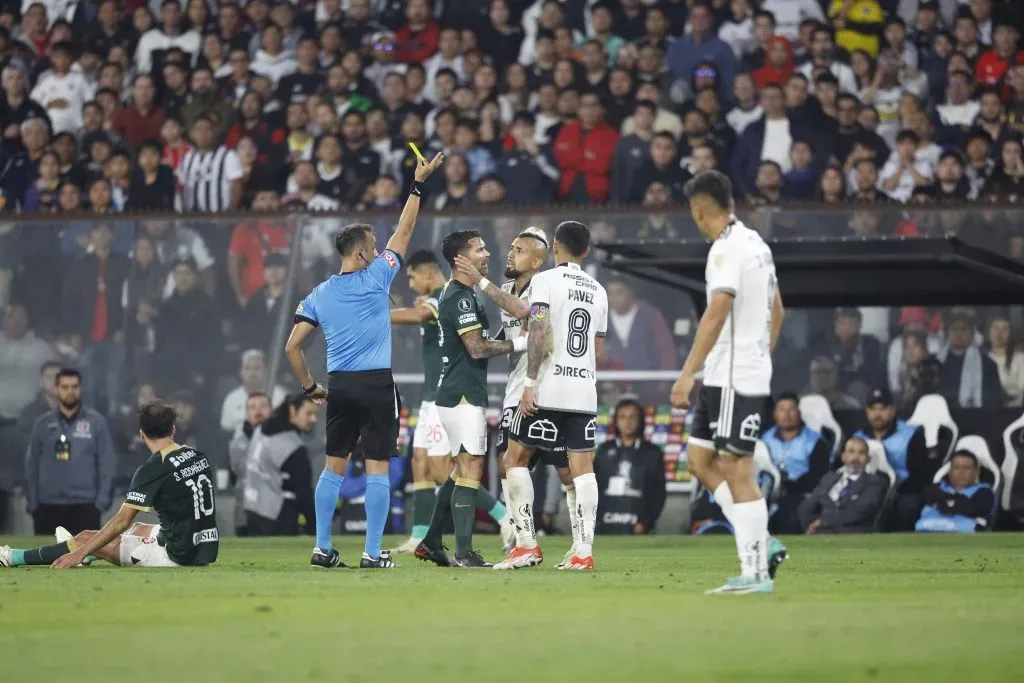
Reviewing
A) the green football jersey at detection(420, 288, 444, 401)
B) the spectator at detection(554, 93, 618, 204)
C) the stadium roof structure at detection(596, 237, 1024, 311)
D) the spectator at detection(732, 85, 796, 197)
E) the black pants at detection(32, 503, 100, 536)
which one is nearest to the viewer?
the green football jersey at detection(420, 288, 444, 401)

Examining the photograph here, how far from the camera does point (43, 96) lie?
2241 cm

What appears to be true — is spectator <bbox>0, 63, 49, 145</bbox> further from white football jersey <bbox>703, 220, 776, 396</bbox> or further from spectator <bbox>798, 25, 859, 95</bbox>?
white football jersey <bbox>703, 220, 776, 396</bbox>

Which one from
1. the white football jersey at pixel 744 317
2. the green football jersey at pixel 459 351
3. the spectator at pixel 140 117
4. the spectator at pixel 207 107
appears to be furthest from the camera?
the spectator at pixel 140 117

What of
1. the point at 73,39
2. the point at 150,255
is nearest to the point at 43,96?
the point at 73,39

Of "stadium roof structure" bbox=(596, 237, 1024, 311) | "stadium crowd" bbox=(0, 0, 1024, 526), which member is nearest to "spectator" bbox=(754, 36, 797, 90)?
"stadium crowd" bbox=(0, 0, 1024, 526)

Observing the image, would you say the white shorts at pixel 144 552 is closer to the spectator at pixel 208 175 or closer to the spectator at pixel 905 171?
the spectator at pixel 208 175

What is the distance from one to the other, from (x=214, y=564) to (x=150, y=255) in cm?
778

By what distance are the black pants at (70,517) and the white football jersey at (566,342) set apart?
8.68 metres

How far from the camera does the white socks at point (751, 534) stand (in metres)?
8.25

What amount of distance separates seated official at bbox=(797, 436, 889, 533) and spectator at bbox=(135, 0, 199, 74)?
10556 mm

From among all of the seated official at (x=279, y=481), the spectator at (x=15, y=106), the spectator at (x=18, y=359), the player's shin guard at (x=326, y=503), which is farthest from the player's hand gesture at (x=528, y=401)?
the spectator at (x=15, y=106)

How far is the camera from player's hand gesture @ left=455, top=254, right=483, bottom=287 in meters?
10.8

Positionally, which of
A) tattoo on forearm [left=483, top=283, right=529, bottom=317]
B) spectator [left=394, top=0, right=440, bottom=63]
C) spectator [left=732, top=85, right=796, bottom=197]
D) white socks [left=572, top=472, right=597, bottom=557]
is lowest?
white socks [left=572, top=472, right=597, bottom=557]

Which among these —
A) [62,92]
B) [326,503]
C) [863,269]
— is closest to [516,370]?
[326,503]
